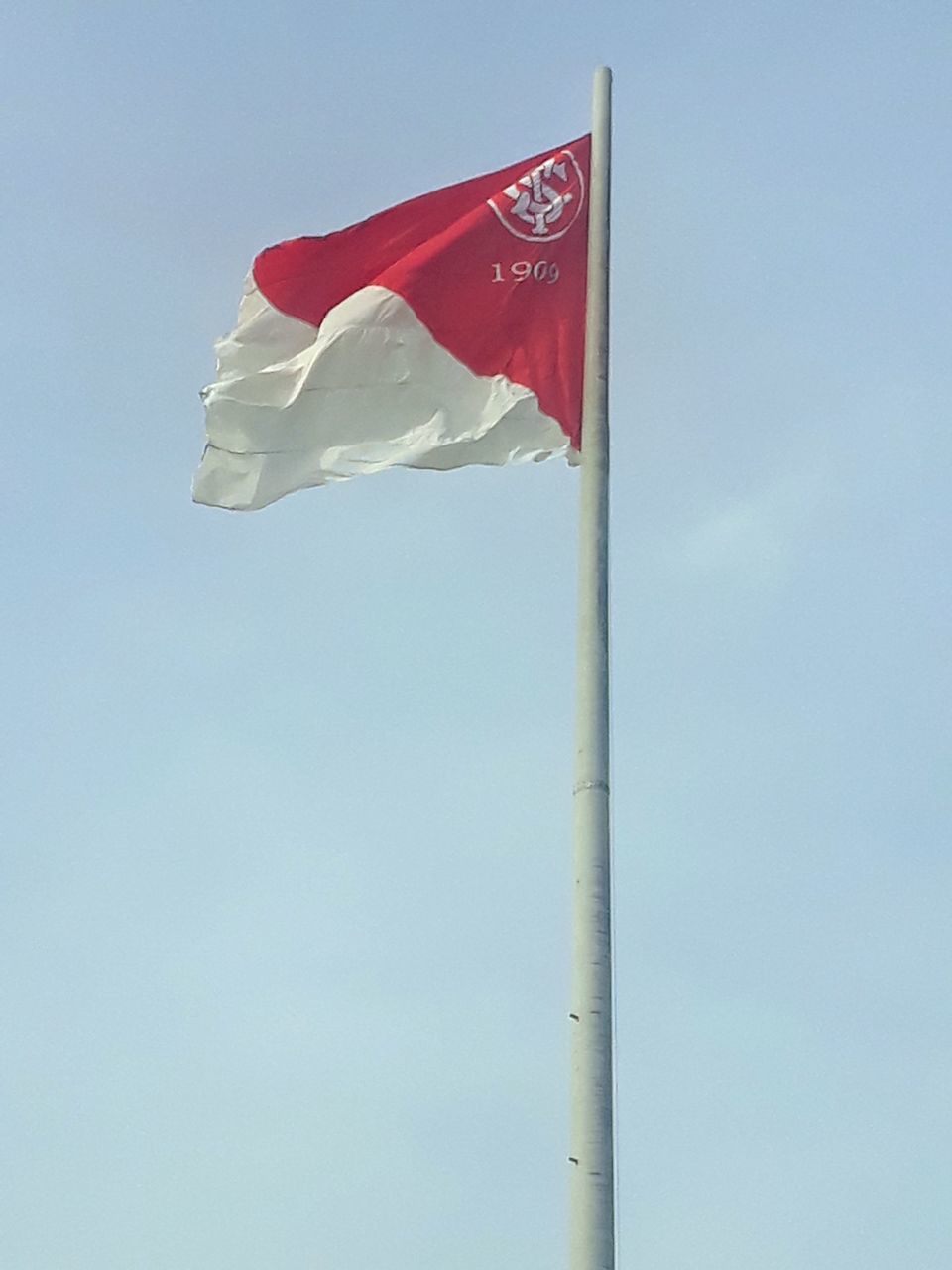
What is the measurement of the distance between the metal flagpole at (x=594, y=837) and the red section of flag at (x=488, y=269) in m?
0.49

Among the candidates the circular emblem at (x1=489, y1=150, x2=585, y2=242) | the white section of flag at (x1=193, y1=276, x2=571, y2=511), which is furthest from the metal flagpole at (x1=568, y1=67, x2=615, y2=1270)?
the white section of flag at (x1=193, y1=276, x2=571, y2=511)

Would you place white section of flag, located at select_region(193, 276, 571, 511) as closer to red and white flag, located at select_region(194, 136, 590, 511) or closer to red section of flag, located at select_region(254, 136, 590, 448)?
red and white flag, located at select_region(194, 136, 590, 511)

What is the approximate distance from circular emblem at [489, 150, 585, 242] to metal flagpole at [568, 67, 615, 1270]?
46cm

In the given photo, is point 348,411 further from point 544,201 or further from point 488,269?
point 544,201

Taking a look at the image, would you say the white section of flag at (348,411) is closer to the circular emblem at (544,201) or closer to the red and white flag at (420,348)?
the red and white flag at (420,348)

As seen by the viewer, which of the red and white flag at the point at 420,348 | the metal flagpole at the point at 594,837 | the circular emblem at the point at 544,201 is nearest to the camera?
the metal flagpole at the point at 594,837

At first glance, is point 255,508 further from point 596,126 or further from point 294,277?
point 596,126

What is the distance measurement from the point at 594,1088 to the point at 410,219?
8498 millimetres

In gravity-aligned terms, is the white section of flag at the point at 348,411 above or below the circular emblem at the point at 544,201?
below

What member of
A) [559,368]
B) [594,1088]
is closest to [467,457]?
[559,368]

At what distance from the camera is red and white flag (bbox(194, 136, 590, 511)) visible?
16484mm

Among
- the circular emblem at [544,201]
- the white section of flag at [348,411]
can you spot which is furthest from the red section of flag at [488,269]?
the white section of flag at [348,411]

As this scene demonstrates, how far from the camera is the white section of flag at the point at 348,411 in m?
16.6

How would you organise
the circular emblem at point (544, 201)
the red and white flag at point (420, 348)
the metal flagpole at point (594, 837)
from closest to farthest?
1. the metal flagpole at point (594, 837)
2. the red and white flag at point (420, 348)
3. the circular emblem at point (544, 201)
